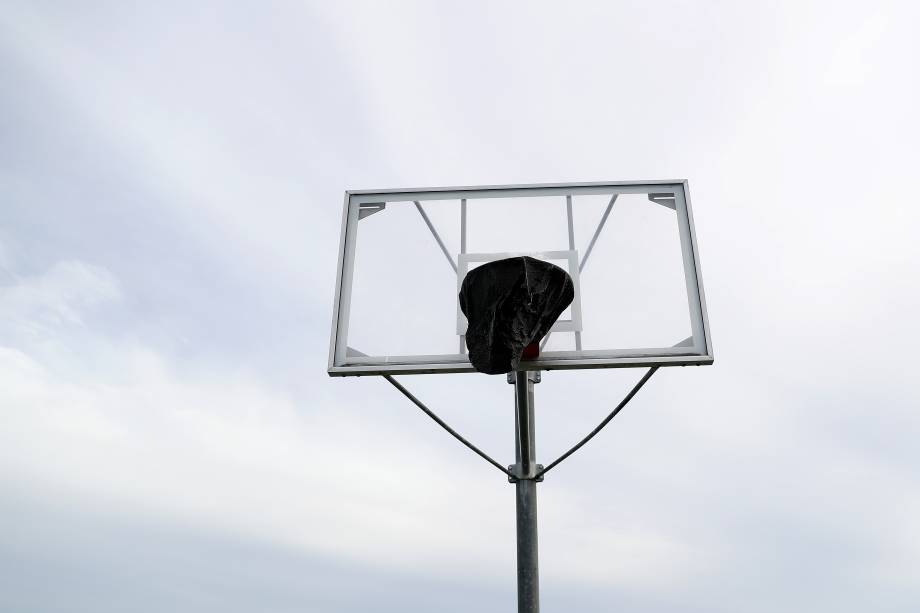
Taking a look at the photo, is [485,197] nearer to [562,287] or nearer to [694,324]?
[562,287]

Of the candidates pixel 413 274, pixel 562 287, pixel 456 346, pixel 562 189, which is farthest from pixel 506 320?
pixel 562 189

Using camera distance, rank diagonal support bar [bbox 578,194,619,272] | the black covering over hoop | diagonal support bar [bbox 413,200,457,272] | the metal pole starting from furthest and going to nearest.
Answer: diagonal support bar [bbox 413,200,457,272]
diagonal support bar [bbox 578,194,619,272]
the metal pole
the black covering over hoop

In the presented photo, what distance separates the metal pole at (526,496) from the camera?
4992 mm

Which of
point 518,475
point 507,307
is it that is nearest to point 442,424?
point 518,475

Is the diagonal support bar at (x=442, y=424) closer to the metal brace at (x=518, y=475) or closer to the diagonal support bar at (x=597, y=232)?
the metal brace at (x=518, y=475)

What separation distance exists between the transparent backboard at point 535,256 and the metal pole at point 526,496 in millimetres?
739

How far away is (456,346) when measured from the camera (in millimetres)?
4797

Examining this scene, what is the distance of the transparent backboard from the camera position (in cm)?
469

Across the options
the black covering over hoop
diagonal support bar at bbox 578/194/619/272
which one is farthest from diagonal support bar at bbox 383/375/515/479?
diagonal support bar at bbox 578/194/619/272

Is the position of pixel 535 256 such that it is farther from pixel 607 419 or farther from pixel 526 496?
pixel 526 496

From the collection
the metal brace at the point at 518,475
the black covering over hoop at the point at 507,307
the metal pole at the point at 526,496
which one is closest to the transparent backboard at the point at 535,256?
the black covering over hoop at the point at 507,307

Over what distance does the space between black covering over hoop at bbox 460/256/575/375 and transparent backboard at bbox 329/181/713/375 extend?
47 cm

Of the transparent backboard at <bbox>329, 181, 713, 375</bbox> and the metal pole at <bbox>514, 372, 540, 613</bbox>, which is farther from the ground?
the transparent backboard at <bbox>329, 181, 713, 375</bbox>

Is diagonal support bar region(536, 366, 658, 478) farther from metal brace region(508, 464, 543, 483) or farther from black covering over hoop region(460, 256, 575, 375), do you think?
black covering over hoop region(460, 256, 575, 375)
